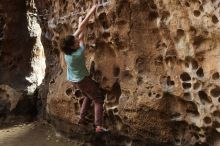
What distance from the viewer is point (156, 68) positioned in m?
4.35

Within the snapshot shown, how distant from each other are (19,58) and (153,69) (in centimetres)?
336

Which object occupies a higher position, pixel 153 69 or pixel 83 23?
pixel 83 23

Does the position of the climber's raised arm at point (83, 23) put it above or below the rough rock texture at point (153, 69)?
above

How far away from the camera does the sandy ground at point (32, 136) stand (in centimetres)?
555

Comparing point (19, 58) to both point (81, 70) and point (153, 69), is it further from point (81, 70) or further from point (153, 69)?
point (153, 69)

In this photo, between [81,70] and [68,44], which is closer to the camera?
[68,44]

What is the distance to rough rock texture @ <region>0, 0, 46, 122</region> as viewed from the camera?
6.79 m

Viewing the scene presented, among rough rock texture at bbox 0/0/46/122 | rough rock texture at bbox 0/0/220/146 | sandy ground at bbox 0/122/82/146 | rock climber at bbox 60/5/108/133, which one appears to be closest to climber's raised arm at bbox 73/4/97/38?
rock climber at bbox 60/5/108/133

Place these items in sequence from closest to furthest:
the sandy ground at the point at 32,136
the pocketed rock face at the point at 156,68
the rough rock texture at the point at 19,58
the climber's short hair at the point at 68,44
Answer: the pocketed rock face at the point at 156,68
the climber's short hair at the point at 68,44
the sandy ground at the point at 32,136
the rough rock texture at the point at 19,58

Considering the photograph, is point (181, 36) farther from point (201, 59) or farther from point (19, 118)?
point (19, 118)

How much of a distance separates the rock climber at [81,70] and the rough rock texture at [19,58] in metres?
2.31

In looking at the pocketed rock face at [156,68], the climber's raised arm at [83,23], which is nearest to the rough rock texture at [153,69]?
the pocketed rock face at [156,68]

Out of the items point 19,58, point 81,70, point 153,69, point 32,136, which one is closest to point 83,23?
point 81,70

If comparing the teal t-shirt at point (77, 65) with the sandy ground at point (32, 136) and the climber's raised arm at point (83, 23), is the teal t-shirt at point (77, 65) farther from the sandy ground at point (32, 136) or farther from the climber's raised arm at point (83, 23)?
the sandy ground at point (32, 136)
